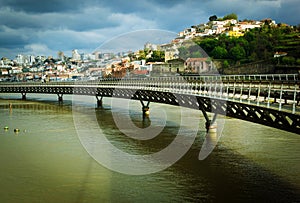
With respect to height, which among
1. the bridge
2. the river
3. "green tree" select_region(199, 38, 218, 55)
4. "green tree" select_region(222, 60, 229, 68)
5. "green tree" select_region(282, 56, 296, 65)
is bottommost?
the river

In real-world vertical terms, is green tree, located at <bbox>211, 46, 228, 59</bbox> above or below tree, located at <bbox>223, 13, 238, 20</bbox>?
below

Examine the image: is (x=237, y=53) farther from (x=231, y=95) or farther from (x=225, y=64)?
(x=231, y=95)

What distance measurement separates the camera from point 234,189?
13422mm

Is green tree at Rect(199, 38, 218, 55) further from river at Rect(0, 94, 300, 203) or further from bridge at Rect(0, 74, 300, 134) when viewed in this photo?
river at Rect(0, 94, 300, 203)

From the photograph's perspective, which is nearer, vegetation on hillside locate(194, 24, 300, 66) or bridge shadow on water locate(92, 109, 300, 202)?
bridge shadow on water locate(92, 109, 300, 202)

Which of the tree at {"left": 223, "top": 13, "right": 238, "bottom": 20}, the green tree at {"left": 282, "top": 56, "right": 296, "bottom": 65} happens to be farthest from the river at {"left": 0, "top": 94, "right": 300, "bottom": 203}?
the tree at {"left": 223, "top": 13, "right": 238, "bottom": 20}

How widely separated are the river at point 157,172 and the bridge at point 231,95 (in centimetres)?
181

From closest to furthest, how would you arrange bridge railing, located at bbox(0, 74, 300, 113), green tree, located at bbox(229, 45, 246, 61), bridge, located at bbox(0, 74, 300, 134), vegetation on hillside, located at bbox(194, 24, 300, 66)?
bridge, located at bbox(0, 74, 300, 134) → bridge railing, located at bbox(0, 74, 300, 113) → vegetation on hillside, located at bbox(194, 24, 300, 66) → green tree, located at bbox(229, 45, 246, 61)

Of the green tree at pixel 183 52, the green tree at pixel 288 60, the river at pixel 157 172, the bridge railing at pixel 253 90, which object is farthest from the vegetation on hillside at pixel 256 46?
the river at pixel 157 172

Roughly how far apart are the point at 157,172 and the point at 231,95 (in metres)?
5.83

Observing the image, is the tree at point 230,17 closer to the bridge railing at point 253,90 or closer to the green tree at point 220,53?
the green tree at point 220,53

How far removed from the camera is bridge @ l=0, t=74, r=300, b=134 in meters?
13.2

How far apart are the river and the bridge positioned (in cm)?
181

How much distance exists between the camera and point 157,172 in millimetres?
15742
